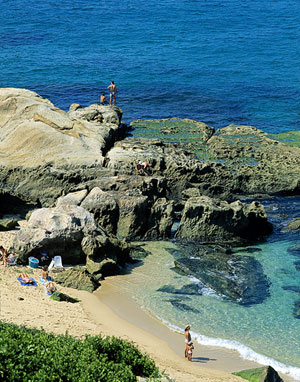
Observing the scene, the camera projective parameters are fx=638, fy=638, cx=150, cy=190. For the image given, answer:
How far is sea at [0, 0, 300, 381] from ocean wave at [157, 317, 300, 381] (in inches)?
1.6

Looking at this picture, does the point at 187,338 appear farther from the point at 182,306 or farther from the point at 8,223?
the point at 8,223

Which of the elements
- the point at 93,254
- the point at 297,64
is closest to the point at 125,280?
the point at 93,254

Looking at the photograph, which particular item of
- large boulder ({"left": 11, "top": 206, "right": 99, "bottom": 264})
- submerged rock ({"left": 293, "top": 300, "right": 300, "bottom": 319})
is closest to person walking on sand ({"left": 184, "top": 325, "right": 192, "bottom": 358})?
submerged rock ({"left": 293, "top": 300, "right": 300, "bottom": 319})

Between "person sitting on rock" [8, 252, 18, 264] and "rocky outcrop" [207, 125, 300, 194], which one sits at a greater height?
"rocky outcrop" [207, 125, 300, 194]

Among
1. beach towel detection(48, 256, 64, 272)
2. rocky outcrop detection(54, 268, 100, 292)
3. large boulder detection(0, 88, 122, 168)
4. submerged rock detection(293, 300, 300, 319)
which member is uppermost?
large boulder detection(0, 88, 122, 168)

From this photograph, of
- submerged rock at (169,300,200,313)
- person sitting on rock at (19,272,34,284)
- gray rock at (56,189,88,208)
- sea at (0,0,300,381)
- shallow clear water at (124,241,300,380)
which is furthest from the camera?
gray rock at (56,189,88,208)

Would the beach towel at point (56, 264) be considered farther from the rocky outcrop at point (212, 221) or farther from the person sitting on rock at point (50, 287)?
the rocky outcrop at point (212, 221)

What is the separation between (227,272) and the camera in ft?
96.4

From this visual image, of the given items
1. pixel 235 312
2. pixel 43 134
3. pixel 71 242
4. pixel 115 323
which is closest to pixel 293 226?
pixel 235 312

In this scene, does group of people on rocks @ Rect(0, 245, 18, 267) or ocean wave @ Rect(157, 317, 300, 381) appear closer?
ocean wave @ Rect(157, 317, 300, 381)

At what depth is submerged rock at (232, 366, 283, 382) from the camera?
2067 cm

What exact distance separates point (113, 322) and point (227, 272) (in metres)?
6.75

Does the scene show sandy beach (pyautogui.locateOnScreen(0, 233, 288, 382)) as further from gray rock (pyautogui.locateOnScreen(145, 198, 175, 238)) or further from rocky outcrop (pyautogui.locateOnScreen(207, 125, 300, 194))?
rocky outcrop (pyautogui.locateOnScreen(207, 125, 300, 194))

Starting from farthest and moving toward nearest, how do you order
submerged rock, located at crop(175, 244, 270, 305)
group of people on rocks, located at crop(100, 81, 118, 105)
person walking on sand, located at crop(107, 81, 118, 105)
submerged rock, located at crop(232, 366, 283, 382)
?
person walking on sand, located at crop(107, 81, 118, 105), group of people on rocks, located at crop(100, 81, 118, 105), submerged rock, located at crop(175, 244, 270, 305), submerged rock, located at crop(232, 366, 283, 382)
